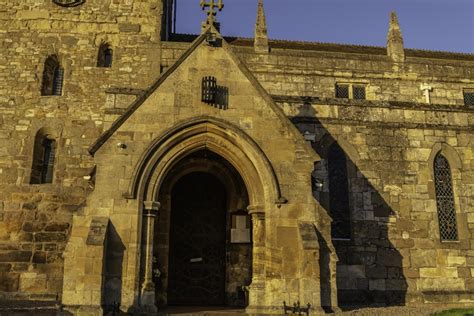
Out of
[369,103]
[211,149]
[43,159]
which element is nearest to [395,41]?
[369,103]

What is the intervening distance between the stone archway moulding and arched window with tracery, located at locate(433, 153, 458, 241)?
640 cm

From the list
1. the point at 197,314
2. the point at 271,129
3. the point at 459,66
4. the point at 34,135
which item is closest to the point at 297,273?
the point at 197,314

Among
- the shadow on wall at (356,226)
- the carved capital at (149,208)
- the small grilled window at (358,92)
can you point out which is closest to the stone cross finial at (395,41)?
the small grilled window at (358,92)

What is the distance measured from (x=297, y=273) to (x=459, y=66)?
1626 cm

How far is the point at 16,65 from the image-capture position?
18.0 meters

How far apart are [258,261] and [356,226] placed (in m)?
4.26

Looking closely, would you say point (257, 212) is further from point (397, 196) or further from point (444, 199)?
point (444, 199)

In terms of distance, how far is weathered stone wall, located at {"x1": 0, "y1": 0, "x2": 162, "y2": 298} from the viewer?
1574 cm

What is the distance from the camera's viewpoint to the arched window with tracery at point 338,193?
47.8ft

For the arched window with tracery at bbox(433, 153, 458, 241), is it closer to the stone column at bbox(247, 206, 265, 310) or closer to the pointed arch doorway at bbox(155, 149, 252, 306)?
→ the pointed arch doorway at bbox(155, 149, 252, 306)

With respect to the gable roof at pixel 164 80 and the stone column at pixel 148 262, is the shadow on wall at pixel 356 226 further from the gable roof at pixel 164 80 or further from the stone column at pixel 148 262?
the stone column at pixel 148 262

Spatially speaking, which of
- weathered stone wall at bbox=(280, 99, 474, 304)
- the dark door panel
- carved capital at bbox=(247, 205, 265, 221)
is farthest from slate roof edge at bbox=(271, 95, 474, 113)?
carved capital at bbox=(247, 205, 265, 221)

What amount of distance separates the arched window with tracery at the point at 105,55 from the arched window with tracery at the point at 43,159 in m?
3.39

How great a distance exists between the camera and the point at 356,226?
1445 cm
